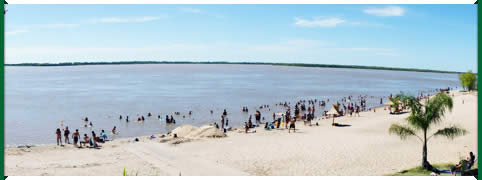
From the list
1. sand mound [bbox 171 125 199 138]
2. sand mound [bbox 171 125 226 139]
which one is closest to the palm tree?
sand mound [bbox 171 125 226 139]

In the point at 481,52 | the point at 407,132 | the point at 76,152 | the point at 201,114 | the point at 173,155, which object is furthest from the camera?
the point at 201,114

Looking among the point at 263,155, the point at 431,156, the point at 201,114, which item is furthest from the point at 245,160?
the point at 201,114

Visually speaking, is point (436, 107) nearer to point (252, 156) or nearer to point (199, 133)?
point (252, 156)

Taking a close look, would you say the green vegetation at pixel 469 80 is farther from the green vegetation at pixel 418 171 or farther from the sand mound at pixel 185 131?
the green vegetation at pixel 418 171

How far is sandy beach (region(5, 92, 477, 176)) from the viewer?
15922 millimetres

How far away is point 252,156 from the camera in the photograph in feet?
60.7

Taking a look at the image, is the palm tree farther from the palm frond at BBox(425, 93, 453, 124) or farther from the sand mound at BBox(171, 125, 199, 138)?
the sand mound at BBox(171, 125, 199, 138)

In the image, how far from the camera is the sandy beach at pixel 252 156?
15.9m

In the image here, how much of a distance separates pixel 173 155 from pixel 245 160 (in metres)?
3.96

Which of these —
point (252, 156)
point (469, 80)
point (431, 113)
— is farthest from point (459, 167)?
point (469, 80)

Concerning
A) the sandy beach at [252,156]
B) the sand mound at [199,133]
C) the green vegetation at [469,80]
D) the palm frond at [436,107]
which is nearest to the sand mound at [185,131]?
the sand mound at [199,133]

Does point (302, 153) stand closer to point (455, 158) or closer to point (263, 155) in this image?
point (263, 155)

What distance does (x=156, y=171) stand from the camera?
16.0m
